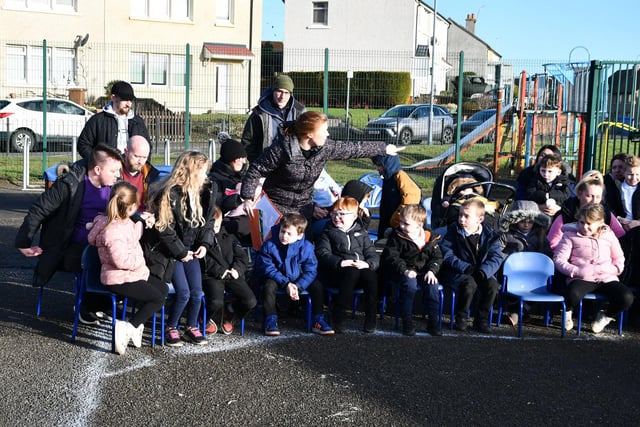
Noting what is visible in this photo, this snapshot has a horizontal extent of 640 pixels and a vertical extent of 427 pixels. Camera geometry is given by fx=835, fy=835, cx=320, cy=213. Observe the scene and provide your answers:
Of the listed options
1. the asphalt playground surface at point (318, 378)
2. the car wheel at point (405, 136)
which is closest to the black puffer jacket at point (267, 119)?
the asphalt playground surface at point (318, 378)

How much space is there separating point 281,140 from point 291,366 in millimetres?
2107

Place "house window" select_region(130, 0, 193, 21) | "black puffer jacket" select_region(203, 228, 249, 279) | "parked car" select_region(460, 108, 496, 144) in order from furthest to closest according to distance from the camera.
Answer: "house window" select_region(130, 0, 193, 21)
"parked car" select_region(460, 108, 496, 144)
"black puffer jacket" select_region(203, 228, 249, 279)

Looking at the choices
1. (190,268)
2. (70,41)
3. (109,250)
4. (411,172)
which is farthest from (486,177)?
(70,41)

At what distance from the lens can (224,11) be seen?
3591 centimetres

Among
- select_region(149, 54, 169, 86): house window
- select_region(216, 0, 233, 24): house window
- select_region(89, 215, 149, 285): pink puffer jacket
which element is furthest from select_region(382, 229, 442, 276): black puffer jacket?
select_region(216, 0, 233, 24): house window

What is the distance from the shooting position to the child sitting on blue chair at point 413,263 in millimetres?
6914

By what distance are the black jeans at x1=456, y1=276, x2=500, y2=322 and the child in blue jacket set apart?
1.15 metres

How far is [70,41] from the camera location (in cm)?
3206

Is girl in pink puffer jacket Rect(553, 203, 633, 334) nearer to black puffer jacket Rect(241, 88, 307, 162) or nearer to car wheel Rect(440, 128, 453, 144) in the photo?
black puffer jacket Rect(241, 88, 307, 162)

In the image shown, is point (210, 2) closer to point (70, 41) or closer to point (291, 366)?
point (70, 41)

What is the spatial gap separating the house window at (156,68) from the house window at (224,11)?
28.2ft

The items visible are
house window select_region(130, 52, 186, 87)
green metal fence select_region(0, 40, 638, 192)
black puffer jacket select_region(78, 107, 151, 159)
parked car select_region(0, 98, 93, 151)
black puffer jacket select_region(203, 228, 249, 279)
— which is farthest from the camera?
house window select_region(130, 52, 186, 87)

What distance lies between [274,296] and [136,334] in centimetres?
117

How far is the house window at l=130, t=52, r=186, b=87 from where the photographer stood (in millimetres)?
21028
